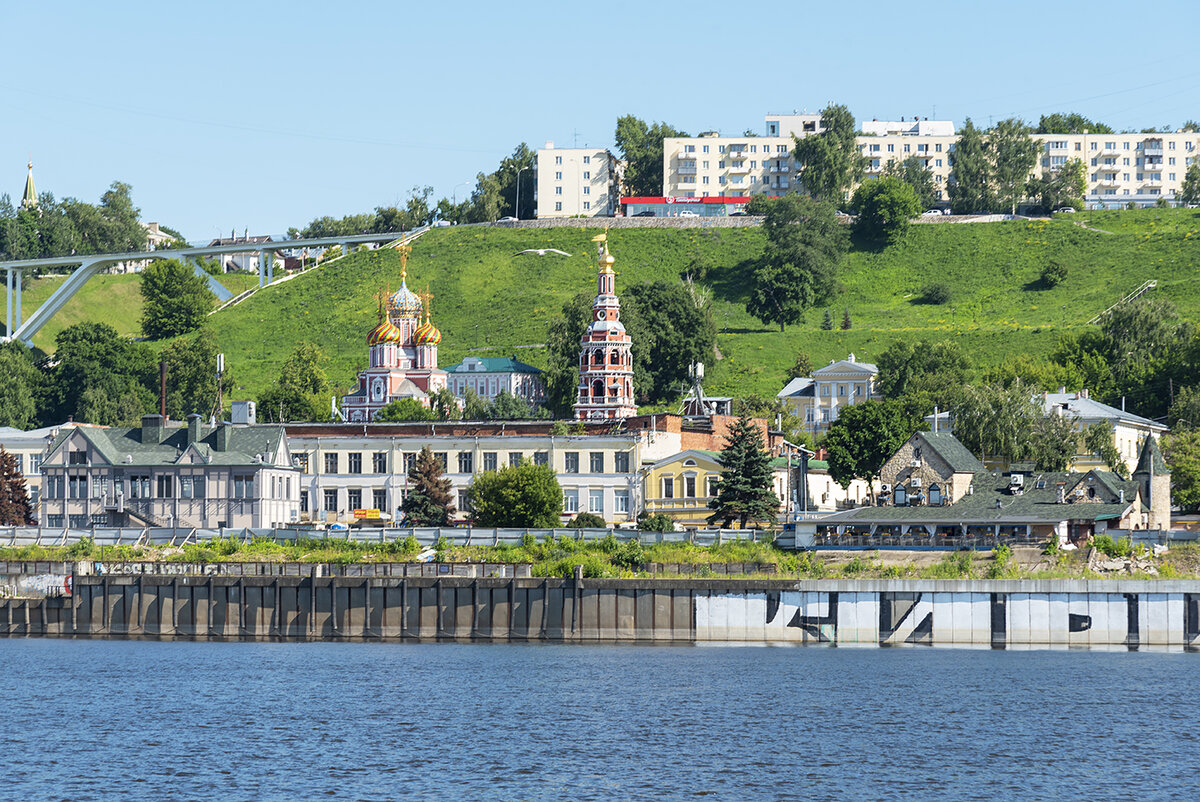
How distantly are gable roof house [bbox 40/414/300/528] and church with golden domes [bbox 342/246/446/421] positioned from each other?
180 feet

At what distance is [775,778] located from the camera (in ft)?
173

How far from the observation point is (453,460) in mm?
122625

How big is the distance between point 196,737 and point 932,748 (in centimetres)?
2529

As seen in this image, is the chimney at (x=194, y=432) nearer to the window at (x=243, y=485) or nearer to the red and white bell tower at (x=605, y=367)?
the window at (x=243, y=485)

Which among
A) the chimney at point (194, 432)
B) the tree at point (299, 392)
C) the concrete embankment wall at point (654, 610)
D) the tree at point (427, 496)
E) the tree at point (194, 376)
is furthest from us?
the tree at point (194, 376)

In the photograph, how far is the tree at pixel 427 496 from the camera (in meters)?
110

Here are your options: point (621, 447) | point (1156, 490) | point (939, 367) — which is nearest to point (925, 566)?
point (1156, 490)

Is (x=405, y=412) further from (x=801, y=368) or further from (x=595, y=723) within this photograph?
(x=595, y=723)

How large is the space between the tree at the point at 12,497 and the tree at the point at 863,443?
58.6 metres

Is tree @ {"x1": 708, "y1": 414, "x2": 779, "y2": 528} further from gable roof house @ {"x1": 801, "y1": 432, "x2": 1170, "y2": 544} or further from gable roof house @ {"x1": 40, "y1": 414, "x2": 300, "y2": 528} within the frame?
gable roof house @ {"x1": 40, "y1": 414, "x2": 300, "y2": 528}

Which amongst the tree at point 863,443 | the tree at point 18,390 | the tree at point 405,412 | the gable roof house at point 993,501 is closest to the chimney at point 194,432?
the tree at point 405,412

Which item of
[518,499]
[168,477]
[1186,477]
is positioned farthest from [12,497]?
[1186,477]

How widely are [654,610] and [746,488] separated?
1845 cm

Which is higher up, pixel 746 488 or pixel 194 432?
pixel 194 432
